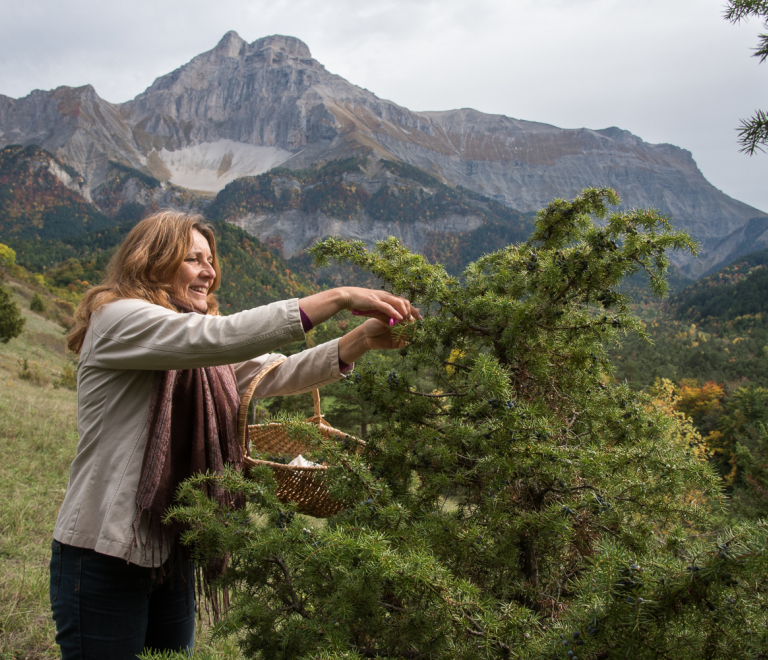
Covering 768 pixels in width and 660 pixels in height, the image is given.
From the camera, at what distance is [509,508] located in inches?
69.6

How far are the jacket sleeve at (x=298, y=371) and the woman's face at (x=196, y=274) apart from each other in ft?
1.48

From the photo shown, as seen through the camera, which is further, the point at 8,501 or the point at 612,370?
the point at 8,501

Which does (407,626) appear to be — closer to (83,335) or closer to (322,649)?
(322,649)

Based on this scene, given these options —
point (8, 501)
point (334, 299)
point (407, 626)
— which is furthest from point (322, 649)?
point (8, 501)

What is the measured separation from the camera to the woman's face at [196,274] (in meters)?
2.07

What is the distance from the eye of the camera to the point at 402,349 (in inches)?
78.5

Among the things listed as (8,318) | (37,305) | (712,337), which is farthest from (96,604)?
(712,337)

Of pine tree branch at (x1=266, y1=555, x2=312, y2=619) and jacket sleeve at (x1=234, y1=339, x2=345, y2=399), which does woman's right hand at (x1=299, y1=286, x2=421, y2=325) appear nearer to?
jacket sleeve at (x1=234, y1=339, x2=345, y2=399)

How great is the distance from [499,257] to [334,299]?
0.92 metres

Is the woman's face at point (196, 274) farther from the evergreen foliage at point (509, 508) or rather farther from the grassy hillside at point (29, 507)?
the grassy hillside at point (29, 507)

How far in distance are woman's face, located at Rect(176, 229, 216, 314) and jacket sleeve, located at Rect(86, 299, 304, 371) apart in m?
0.43

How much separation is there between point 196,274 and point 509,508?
1.65 m

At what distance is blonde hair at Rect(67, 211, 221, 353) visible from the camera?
73.7 inches

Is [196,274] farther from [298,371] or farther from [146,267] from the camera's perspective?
[298,371]
